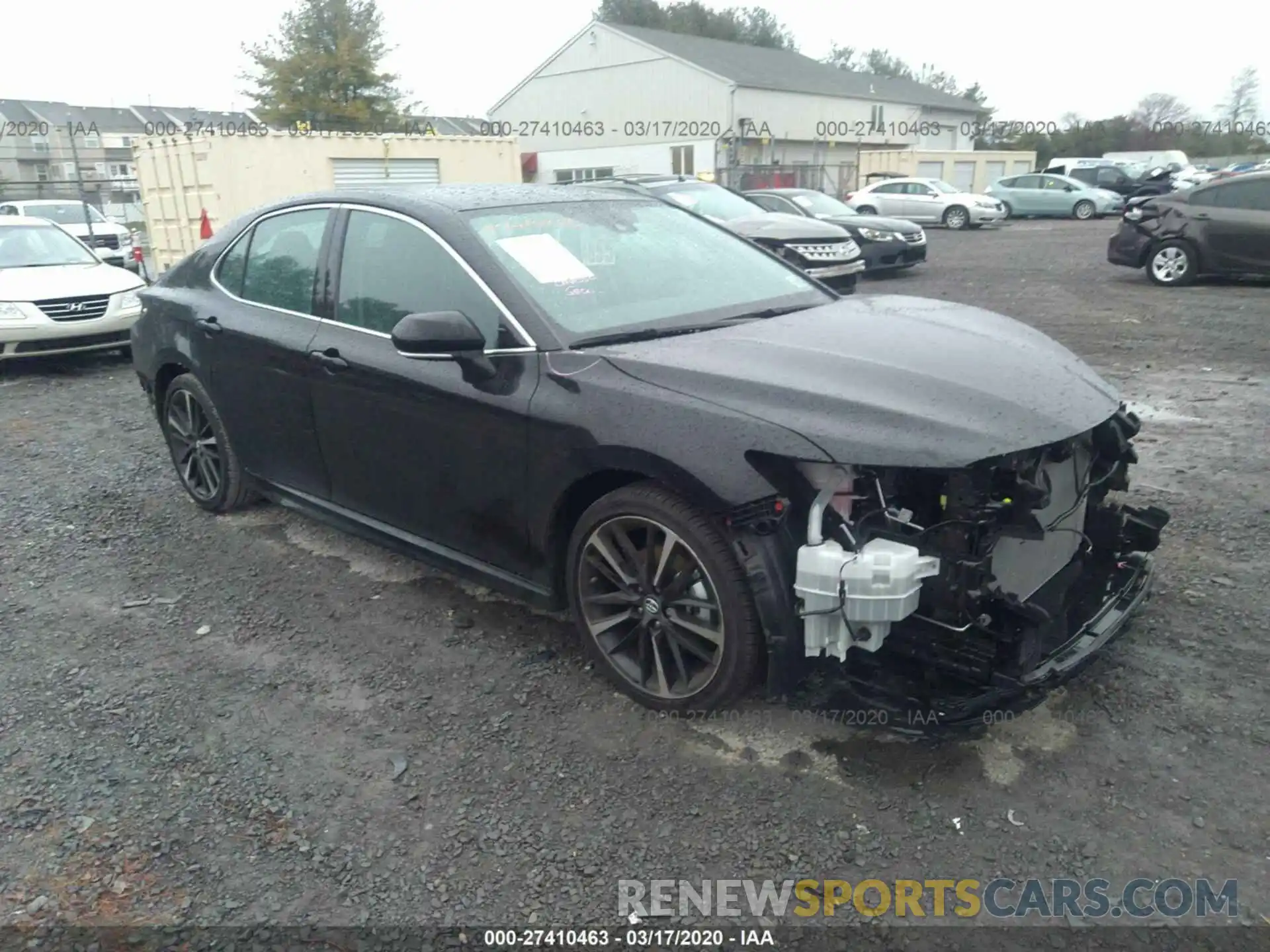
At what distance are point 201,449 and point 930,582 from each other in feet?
13.1

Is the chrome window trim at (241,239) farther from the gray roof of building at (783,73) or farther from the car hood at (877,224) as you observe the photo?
the gray roof of building at (783,73)

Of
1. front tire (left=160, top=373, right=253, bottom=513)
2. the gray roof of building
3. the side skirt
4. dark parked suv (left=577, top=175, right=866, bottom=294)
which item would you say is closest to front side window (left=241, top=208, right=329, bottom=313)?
front tire (left=160, top=373, right=253, bottom=513)

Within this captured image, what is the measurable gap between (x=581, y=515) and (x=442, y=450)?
664mm

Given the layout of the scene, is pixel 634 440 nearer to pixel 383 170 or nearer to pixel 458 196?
pixel 458 196

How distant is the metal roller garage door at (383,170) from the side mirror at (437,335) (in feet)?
46.3

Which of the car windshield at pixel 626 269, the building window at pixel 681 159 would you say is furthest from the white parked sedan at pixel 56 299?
the building window at pixel 681 159

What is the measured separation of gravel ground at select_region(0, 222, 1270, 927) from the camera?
2.58 metres

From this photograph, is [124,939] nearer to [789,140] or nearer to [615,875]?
[615,875]

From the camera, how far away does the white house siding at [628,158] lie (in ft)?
132

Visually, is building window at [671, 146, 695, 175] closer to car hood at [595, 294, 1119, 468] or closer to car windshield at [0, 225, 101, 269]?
car windshield at [0, 225, 101, 269]

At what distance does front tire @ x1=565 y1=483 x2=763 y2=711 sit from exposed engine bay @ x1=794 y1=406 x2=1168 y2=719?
23 centimetres

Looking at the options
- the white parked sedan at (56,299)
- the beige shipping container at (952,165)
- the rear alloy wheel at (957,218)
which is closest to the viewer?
the white parked sedan at (56,299)

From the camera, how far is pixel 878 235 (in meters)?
15.1

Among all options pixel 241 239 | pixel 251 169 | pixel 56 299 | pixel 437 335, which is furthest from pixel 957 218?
pixel 437 335
